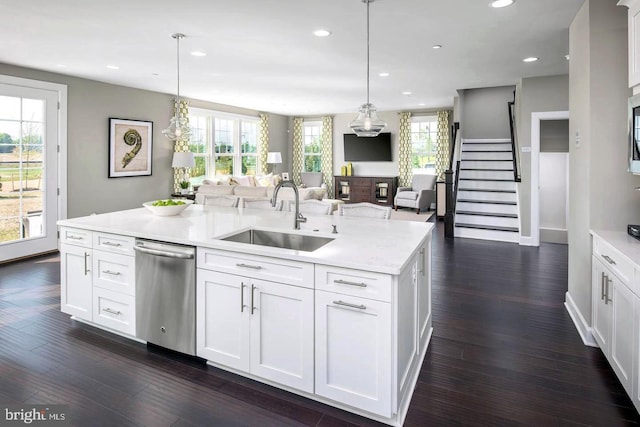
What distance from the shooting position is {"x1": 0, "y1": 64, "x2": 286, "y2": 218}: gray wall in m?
6.06

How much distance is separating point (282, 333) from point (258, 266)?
413mm

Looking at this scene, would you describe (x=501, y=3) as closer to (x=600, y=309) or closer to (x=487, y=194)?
(x=600, y=309)

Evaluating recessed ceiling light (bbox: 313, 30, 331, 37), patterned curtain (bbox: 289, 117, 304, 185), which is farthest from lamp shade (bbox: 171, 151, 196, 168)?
patterned curtain (bbox: 289, 117, 304, 185)

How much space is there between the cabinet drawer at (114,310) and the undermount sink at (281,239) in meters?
0.94

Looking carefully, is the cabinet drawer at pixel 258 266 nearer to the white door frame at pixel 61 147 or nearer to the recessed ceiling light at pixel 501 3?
the recessed ceiling light at pixel 501 3

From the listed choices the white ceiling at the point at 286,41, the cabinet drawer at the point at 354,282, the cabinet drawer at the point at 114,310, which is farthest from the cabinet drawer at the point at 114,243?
the white ceiling at the point at 286,41

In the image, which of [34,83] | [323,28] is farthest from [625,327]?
[34,83]

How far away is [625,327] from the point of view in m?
2.22

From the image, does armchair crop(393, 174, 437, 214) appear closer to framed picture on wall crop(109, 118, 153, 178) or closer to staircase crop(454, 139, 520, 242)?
staircase crop(454, 139, 520, 242)

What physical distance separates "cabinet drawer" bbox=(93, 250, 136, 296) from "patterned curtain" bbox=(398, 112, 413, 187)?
876 centimetres

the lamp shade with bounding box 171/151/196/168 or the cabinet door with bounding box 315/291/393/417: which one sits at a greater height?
the lamp shade with bounding box 171/151/196/168

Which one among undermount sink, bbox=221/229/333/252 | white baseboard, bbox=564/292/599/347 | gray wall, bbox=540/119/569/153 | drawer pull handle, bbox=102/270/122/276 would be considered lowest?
white baseboard, bbox=564/292/599/347

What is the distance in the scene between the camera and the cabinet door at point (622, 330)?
84.2 inches

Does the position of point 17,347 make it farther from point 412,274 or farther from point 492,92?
point 492,92
